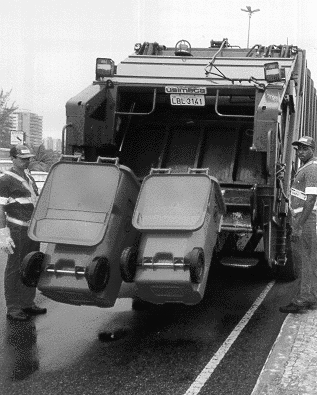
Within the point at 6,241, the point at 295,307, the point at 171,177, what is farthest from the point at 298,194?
the point at 6,241

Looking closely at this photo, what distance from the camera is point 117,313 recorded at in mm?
5730

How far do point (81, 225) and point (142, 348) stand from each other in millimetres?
1089

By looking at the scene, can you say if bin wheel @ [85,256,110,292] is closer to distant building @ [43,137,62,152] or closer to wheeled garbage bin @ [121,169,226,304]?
wheeled garbage bin @ [121,169,226,304]

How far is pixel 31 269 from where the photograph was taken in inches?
172

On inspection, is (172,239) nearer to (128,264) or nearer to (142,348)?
(128,264)

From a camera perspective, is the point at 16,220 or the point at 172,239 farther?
the point at 16,220

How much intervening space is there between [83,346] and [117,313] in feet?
3.36

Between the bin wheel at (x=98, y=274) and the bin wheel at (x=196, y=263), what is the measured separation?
22.9 inches

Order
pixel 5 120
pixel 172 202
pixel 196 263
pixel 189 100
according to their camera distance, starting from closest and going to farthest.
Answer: pixel 196 263
pixel 172 202
pixel 189 100
pixel 5 120

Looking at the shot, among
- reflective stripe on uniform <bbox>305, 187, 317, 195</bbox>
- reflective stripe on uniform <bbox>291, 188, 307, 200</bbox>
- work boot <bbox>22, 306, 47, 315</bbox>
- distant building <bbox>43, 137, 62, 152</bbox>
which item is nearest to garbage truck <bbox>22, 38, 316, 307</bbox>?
reflective stripe on uniform <bbox>291, 188, 307, 200</bbox>

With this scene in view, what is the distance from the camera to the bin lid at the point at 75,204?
14.4 ft

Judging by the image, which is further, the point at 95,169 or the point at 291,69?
the point at 291,69

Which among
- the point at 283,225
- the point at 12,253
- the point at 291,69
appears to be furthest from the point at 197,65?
the point at 12,253

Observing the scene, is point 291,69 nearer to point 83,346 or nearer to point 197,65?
point 197,65
